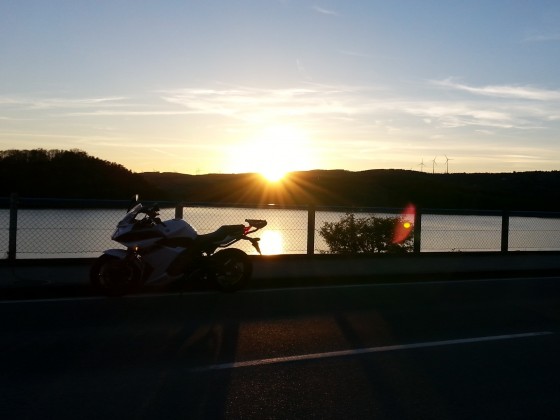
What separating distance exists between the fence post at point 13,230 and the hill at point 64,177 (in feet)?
5.05

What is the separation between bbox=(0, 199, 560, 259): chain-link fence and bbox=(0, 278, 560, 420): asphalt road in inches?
110

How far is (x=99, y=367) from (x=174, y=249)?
4365mm

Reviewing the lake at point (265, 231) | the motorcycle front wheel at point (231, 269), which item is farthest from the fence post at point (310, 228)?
the motorcycle front wheel at point (231, 269)

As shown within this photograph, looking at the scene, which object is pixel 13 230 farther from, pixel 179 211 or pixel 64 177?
pixel 179 211

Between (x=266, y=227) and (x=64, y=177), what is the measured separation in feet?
13.9

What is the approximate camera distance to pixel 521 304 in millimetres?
12594

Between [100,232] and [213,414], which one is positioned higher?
[100,232]

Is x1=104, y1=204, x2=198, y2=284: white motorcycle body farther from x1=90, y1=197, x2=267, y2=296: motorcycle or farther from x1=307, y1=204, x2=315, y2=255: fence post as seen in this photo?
x1=307, y1=204, x2=315, y2=255: fence post

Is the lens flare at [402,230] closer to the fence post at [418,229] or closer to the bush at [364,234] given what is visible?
the bush at [364,234]

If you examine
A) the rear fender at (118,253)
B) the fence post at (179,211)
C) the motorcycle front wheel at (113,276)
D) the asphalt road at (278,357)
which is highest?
the fence post at (179,211)

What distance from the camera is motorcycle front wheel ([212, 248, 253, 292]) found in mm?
12355

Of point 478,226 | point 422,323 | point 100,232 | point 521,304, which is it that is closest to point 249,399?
point 422,323

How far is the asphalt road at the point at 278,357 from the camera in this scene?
655 cm

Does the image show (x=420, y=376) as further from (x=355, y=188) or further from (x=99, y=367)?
(x=355, y=188)
